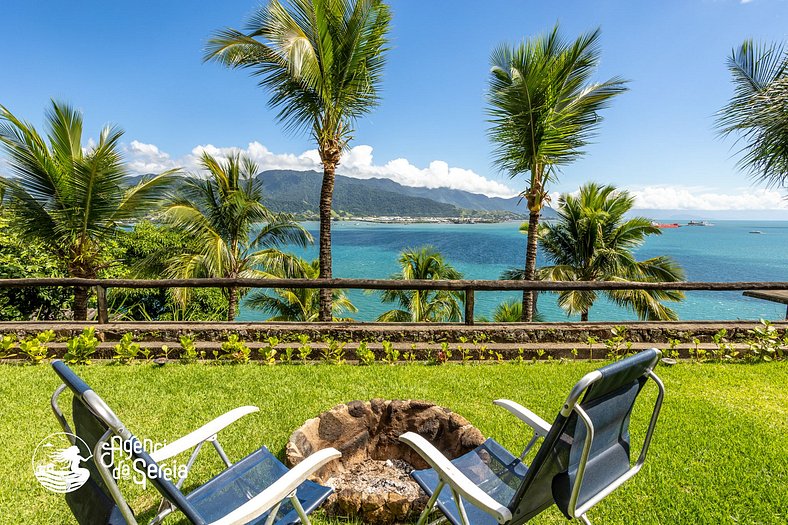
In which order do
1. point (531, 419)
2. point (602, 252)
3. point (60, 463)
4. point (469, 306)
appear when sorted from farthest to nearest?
point (602, 252) < point (469, 306) < point (60, 463) < point (531, 419)

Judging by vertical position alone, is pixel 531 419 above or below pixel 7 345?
above

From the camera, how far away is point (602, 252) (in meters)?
12.8

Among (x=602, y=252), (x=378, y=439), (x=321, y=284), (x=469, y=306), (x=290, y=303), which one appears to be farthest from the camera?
(x=290, y=303)

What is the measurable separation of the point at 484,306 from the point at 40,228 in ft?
110

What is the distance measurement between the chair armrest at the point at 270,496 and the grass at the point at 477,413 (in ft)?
2.76

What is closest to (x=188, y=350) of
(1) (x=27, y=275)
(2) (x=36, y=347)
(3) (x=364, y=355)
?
(2) (x=36, y=347)

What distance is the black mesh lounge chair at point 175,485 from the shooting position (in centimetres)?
129

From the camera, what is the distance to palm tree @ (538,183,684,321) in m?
12.0

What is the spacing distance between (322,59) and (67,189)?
16.5 feet

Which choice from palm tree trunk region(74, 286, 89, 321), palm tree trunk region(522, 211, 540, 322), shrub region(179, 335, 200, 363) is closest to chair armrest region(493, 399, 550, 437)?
shrub region(179, 335, 200, 363)

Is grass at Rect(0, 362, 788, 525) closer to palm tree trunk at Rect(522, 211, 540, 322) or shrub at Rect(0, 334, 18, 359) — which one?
shrub at Rect(0, 334, 18, 359)

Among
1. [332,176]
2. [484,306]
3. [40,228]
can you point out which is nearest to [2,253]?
[40,228]

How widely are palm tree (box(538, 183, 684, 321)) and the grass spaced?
25.1 ft

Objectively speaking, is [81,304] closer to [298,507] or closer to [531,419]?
[298,507]
